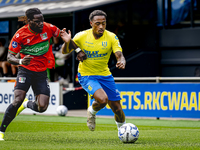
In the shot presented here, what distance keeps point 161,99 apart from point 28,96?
4.86 m

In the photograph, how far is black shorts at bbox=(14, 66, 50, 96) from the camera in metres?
7.99

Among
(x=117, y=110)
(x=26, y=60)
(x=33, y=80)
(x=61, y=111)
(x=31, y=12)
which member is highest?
(x=31, y=12)

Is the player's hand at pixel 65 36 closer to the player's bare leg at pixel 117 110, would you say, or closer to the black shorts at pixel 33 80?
the black shorts at pixel 33 80

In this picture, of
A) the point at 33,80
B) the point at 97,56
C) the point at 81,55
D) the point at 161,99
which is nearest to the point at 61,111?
the point at 161,99

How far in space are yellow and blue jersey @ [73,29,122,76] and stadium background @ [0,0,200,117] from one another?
34.3 feet

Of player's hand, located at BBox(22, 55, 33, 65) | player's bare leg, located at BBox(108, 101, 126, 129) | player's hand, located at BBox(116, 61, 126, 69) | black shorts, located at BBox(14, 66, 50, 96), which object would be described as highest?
player's hand, located at BBox(22, 55, 33, 65)

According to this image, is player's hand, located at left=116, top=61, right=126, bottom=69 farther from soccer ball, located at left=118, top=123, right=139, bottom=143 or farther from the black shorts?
the black shorts

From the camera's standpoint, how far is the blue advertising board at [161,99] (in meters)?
12.7

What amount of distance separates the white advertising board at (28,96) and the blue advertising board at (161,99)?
7.97ft

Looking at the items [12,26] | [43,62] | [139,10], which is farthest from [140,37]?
[43,62]

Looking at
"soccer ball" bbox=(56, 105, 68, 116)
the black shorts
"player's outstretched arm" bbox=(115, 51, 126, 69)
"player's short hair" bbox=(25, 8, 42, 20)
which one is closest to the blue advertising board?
"soccer ball" bbox=(56, 105, 68, 116)

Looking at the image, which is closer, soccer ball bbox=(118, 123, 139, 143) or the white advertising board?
soccer ball bbox=(118, 123, 139, 143)

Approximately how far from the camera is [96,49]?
7941 millimetres

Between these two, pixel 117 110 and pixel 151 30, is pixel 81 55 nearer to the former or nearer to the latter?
pixel 117 110
